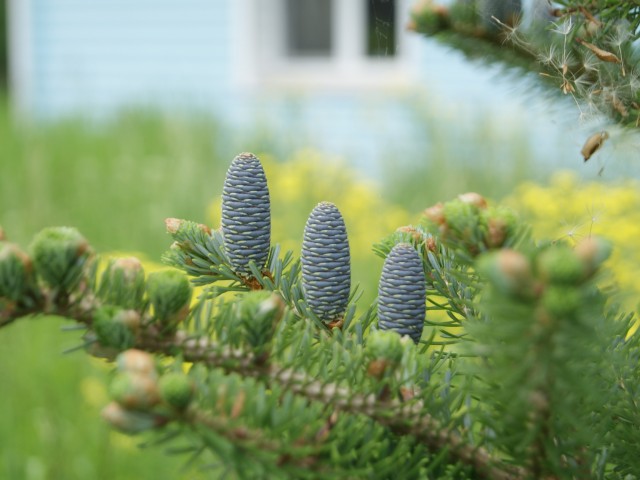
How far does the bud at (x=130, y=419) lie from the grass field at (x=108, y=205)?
132 cm

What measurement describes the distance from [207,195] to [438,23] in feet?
8.92

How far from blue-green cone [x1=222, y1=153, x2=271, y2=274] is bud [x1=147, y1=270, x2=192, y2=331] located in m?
0.12

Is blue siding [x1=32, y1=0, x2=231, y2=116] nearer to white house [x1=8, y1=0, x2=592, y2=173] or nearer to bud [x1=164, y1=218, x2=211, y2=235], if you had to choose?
white house [x1=8, y1=0, x2=592, y2=173]

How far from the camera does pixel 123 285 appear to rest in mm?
410

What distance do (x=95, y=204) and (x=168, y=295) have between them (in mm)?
3392

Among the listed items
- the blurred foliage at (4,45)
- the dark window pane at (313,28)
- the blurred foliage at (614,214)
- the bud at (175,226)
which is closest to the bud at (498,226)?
the bud at (175,226)

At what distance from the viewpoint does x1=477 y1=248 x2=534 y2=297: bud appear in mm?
290

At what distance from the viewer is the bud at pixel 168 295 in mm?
398

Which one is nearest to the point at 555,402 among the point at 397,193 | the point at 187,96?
the point at 397,193

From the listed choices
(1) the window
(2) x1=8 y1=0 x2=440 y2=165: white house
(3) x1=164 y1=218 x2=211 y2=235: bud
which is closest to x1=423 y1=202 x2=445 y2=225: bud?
(3) x1=164 y1=218 x2=211 y2=235: bud

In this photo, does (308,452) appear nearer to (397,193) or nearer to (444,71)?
(397,193)

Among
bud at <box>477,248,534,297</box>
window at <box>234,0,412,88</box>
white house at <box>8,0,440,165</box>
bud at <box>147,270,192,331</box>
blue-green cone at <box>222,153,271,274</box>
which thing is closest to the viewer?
bud at <box>477,248,534,297</box>

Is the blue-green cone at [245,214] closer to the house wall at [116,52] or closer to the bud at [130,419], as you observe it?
the bud at [130,419]

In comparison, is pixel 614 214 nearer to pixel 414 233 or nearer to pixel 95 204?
pixel 414 233
